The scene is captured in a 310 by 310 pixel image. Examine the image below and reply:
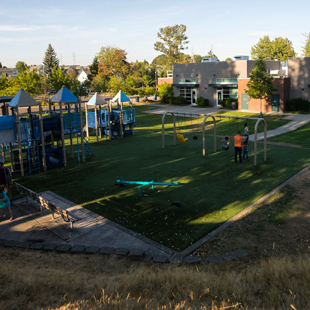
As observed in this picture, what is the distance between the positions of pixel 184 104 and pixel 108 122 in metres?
22.8

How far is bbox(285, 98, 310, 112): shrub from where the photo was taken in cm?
3566

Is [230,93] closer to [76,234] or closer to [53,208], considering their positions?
[53,208]

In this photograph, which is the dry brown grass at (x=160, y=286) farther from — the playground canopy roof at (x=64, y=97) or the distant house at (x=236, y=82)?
the distant house at (x=236, y=82)

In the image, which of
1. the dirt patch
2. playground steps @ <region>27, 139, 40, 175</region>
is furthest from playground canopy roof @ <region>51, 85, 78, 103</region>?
the dirt patch

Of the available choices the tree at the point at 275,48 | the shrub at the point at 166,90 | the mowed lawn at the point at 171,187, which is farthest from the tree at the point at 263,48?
the mowed lawn at the point at 171,187

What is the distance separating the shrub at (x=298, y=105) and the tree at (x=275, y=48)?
42.0 meters

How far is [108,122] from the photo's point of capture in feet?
85.7

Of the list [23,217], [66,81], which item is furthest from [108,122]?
[66,81]

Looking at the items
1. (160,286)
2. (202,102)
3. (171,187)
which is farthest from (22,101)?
(202,102)

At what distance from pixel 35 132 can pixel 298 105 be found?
28.8 metres

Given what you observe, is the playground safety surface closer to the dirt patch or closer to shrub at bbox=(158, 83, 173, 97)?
the dirt patch

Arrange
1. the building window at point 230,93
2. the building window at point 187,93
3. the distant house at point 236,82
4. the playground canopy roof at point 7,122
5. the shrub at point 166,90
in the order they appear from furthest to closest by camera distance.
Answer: the shrub at point 166,90 < the building window at point 187,93 < the building window at point 230,93 < the distant house at point 236,82 < the playground canopy roof at point 7,122

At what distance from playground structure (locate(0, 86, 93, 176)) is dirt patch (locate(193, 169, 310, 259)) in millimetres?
11344

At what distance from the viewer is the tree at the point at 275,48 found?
74.4 metres
